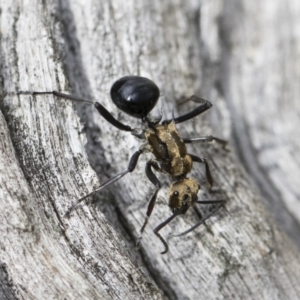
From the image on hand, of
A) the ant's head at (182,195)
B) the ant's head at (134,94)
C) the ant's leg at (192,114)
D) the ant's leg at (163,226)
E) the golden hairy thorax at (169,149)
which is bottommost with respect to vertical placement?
the ant's leg at (163,226)

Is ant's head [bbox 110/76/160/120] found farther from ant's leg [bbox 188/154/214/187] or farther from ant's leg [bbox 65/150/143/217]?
ant's leg [bbox 188/154/214/187]

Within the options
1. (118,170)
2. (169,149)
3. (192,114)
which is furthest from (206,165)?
(118,170)

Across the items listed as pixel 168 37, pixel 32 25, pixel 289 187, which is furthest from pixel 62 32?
pixel 289 187

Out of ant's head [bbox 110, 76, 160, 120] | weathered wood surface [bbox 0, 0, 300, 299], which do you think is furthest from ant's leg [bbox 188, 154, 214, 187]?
ant's head [bbox 110, 76, 160, 120]

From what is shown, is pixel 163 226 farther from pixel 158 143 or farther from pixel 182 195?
pixel 158 143

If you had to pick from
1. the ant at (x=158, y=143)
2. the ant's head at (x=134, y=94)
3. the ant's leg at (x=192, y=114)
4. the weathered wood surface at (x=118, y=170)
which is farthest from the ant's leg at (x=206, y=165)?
the ant's head at (x=134, y=94)

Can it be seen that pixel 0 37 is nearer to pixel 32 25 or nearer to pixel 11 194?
pixel 32 25

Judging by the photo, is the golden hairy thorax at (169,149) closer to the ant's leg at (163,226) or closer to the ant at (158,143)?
the ant at (158,143)
